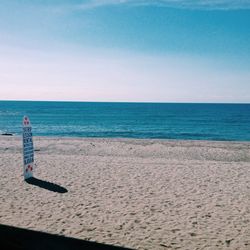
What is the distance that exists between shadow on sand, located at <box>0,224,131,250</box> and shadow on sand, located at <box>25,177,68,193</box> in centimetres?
322

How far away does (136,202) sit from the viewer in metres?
8.18

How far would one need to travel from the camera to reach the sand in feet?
19.9

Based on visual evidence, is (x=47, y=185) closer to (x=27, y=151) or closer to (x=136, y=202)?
(x=27, y=151)

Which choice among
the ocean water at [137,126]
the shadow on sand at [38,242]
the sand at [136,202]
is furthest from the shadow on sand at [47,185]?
the ocean water at [137,126]

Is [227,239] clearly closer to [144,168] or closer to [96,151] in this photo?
[144,168]

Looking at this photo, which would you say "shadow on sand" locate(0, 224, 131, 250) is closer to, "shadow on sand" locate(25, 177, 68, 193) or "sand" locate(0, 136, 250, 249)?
"sand" locate(0, 136, 250, 249)

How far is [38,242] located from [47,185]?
440 cm

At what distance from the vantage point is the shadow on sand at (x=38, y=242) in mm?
5316

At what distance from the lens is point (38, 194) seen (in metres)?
8.76

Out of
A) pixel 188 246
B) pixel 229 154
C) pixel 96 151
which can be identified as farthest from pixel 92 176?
pixel 229 154

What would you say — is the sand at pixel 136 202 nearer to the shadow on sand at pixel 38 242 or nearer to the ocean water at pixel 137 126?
the shadow on sand at pixel 38 242

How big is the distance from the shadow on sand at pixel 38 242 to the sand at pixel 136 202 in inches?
10.4

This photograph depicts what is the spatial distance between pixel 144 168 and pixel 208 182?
115 inches

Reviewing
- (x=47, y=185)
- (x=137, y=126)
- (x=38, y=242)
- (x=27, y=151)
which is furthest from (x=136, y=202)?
(x=137, y=126)
